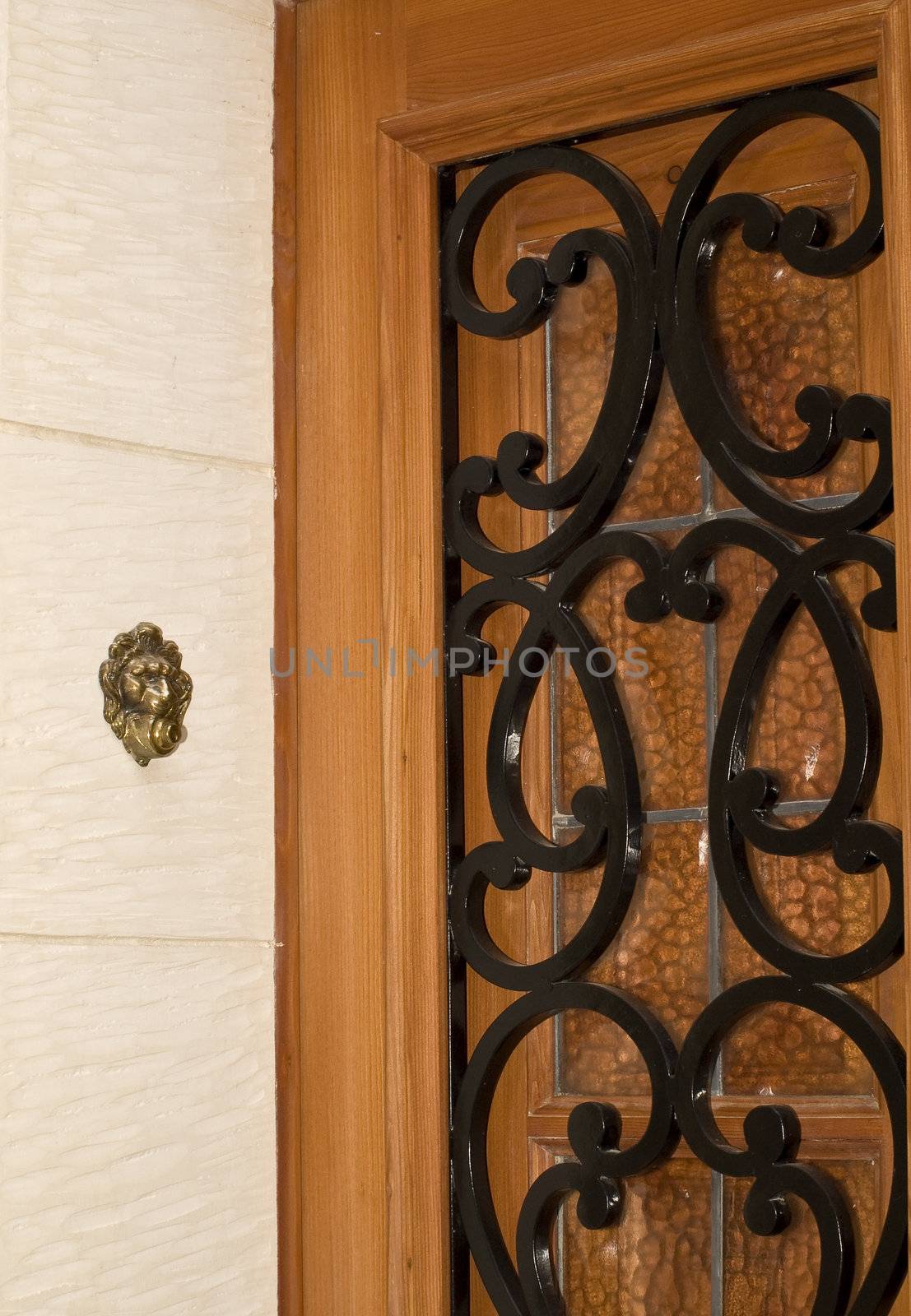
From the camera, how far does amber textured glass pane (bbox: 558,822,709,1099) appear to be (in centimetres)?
109

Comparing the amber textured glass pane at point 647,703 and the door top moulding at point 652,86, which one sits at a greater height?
the door top moulding at point 652,86

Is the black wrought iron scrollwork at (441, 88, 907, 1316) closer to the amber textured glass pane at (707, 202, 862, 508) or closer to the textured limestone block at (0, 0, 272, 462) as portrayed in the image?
the amber textured glass pane at (707, 202, 862, 508)

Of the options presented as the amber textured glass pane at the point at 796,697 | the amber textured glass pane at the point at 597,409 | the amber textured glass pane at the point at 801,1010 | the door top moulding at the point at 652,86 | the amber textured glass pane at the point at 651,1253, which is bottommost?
the amber textured glass pane at the point at 651,1253

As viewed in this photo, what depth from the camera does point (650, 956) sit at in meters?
1.10

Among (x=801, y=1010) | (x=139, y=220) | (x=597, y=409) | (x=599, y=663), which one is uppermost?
(x=139, y=220)

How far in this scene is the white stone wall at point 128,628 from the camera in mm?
1051

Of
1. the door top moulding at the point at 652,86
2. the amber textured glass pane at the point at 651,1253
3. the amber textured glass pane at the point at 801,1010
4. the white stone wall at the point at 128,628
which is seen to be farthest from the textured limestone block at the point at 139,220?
the amber textured glass pane at the point at 651,1253

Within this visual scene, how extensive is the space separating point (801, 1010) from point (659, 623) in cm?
29

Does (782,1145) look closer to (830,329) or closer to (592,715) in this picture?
(592,715)

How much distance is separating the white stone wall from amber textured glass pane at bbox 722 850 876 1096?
0.38 meters

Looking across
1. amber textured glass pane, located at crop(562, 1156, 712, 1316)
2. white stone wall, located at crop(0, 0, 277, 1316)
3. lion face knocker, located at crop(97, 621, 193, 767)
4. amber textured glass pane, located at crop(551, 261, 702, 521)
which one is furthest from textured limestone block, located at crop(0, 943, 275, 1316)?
amber textured glass pane, located at crop(551, 261, 702, 521)

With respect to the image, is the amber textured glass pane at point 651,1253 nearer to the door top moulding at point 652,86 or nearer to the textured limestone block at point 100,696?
the textured limestone block at point 100,696

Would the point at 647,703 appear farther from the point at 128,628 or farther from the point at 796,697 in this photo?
the point at 128,628

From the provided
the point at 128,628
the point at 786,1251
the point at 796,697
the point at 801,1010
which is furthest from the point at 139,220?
the point at 786,1251
